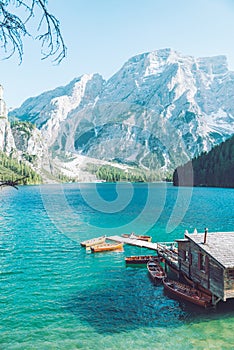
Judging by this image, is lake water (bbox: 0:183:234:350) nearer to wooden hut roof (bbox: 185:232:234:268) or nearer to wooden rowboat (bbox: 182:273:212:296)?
wooden rowboat (bbox: 182:273:212:296)

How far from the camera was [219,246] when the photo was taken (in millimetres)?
37688

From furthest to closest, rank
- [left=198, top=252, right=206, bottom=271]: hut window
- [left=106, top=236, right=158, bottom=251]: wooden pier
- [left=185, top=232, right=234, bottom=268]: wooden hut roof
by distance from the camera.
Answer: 1. [left=106, top=236, right=158, bottom=251]: wooden pier
2. [left=198, top=252, right=206, bottom=271]: hut window
3. [left=185, top=232, right=234, bottom=268]: wooden hut roof

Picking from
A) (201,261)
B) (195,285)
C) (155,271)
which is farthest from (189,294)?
(155,271)

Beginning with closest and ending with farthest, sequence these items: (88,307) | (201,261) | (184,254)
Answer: (88,307) → (201,261) → (184,254)

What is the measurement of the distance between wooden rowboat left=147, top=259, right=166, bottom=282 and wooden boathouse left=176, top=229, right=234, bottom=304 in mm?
3014

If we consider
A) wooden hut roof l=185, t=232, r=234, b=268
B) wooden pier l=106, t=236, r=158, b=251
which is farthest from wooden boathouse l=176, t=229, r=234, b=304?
wooden pier l=106, t=236, r=158, b=251

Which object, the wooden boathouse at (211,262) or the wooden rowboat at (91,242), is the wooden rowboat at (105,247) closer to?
the wooden rowboat at (91,242)

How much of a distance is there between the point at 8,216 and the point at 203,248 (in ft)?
280

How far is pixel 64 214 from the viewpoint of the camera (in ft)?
380

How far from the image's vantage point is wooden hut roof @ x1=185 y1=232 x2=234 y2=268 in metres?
34.6

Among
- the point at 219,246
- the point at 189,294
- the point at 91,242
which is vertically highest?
the point at 219,246

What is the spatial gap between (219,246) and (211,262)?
7.84ft

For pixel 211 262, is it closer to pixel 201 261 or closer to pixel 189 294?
pixel 201 261

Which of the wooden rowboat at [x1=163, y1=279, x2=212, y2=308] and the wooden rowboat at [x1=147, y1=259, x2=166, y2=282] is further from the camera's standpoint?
the wooden rowboat at [x1=147, y1=259, x2=166, y2=282]
